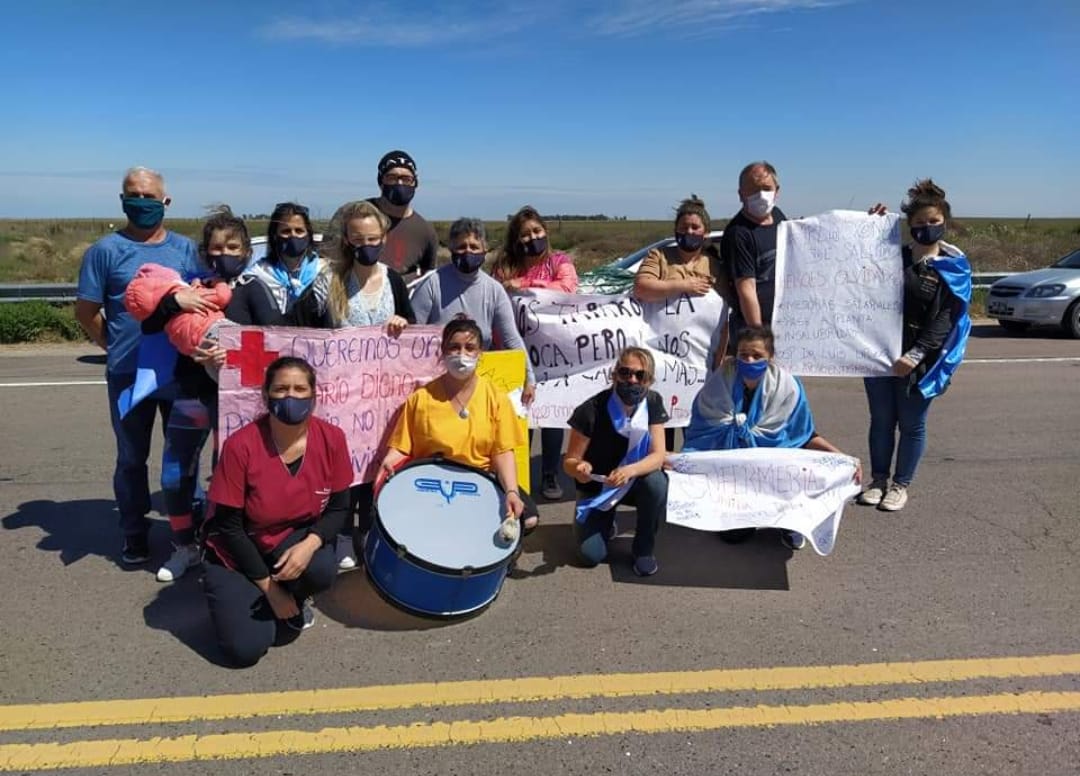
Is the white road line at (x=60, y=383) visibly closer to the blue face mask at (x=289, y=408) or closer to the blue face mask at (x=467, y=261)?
the blue face mask at (x=467, y=261)

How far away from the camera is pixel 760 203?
16.6 ft

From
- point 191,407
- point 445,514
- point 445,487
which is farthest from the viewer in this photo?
point 191,407

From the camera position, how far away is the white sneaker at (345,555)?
4.33 m

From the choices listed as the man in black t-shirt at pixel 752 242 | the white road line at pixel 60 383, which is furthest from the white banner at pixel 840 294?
the white road line at pixel 60 383

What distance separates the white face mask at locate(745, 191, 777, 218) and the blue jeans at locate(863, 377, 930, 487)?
4.37 ft

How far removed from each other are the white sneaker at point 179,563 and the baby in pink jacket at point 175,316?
1080 mm

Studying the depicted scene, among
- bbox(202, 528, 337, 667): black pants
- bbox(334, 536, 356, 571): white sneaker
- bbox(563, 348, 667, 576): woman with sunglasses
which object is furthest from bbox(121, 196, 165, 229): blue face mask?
bbox(563, 348, 667, 576): woman with sunglasses

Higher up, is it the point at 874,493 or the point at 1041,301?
the point at 1041,301

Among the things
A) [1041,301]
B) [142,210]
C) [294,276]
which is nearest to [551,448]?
[294,276]

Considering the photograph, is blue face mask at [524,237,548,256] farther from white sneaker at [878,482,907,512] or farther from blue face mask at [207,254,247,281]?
white sneaker at [878,482,907,512]

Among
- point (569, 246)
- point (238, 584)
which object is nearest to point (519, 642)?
point (238, 584)

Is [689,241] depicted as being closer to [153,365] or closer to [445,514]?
[445,514]

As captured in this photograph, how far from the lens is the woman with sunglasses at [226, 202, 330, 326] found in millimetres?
4082

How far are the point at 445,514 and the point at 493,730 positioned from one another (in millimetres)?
1087
